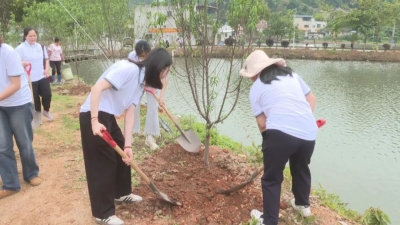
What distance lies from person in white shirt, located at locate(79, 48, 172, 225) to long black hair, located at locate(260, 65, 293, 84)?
30.2 inches

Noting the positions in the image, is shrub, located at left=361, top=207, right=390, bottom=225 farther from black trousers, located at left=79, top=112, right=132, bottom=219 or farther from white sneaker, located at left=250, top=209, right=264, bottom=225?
black trousers, located at left=79, top=112, right=132, bottom=219

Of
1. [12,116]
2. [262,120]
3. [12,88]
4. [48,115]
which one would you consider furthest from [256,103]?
[48,115]

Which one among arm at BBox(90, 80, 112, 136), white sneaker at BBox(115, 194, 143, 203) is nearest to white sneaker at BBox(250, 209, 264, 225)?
white sneaker at BBox(115, 194, 143, 203)

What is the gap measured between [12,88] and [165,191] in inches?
71.9

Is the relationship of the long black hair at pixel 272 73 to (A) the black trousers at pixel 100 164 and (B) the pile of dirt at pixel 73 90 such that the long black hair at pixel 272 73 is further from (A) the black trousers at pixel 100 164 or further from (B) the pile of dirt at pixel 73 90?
(B) the pile of dirt at pixel 73 90

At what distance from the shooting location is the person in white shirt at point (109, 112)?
2820 mm

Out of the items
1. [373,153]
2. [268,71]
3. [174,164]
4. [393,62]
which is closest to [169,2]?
[268,71]

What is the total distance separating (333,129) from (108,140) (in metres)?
7.36

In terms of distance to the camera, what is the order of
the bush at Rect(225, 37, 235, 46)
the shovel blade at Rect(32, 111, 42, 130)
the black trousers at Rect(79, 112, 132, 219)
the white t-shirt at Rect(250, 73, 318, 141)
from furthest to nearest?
the shovel blade at Rect(32, 111, 42, 130) < the bush at Rect(225, 37, 235, 46) < the black trousers at Rect(79, 112, 132, 219) < the white t-shirt at Rect(250, 73, 318, 141)

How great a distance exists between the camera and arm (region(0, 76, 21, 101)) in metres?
3.49

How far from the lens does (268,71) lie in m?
2.99

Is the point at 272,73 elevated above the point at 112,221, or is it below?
above

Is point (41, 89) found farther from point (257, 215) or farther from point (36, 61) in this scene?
point (257, 215)

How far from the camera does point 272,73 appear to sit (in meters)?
2.97
